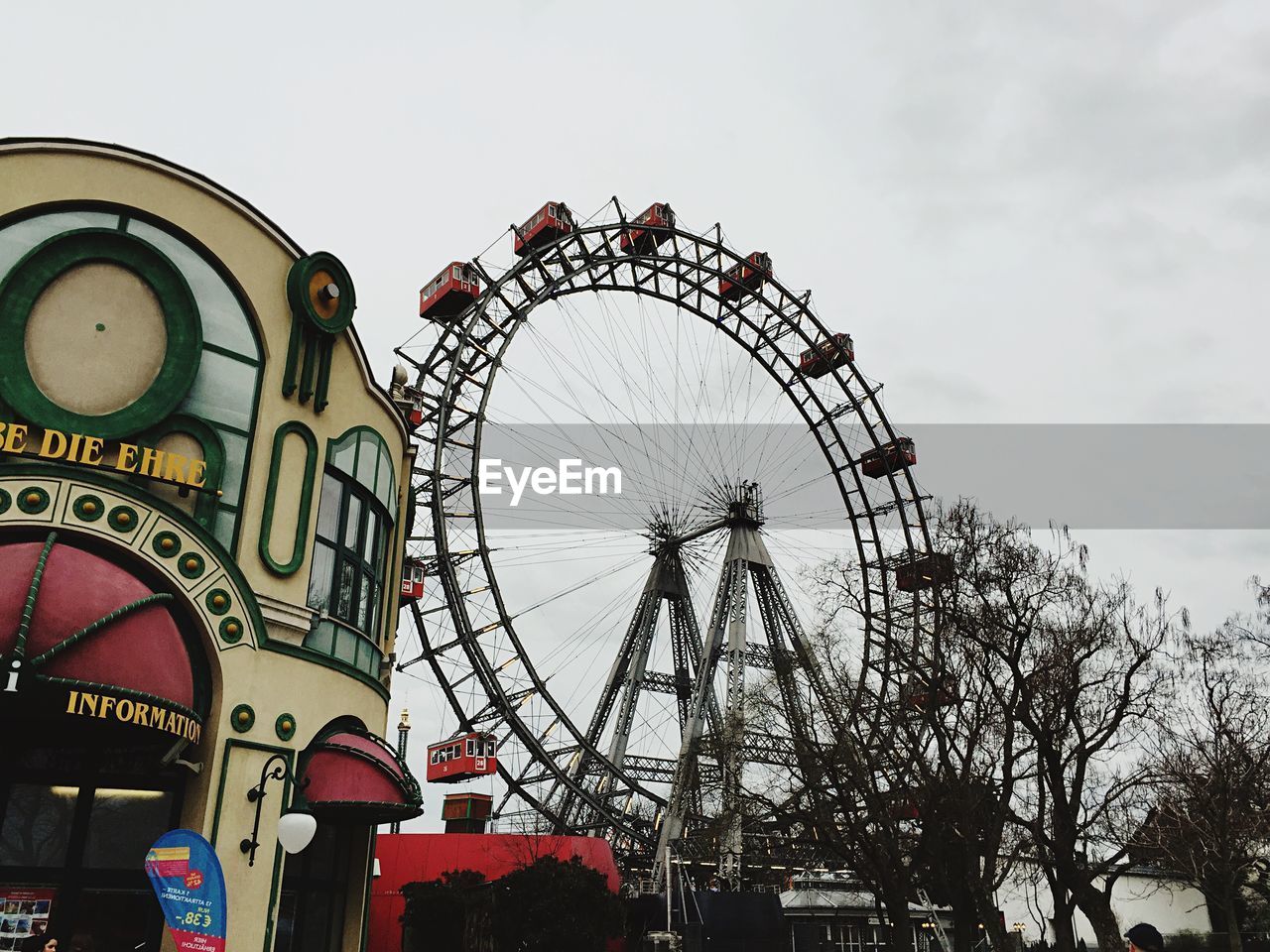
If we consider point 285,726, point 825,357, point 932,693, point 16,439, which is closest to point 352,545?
point 285,726

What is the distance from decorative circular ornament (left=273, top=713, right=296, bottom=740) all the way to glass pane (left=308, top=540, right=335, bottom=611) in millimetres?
1835

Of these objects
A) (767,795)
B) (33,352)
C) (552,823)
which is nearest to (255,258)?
(33,352)

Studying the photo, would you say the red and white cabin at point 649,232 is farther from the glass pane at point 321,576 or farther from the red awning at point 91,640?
the red awning at point 91,640

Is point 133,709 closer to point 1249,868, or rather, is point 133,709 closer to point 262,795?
point 262,795

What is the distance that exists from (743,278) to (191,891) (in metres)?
37.1

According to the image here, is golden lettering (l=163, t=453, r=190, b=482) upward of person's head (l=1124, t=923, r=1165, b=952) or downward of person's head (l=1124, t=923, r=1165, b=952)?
upward

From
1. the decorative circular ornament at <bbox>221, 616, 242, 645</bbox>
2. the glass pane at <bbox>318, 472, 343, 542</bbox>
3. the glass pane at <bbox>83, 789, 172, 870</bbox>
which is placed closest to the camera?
the glass pane at <bbox>83, 789, 172, 870</bbox>

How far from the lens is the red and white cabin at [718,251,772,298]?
44438 mm

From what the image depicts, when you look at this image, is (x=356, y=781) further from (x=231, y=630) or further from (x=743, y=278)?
(x=743, y=278)

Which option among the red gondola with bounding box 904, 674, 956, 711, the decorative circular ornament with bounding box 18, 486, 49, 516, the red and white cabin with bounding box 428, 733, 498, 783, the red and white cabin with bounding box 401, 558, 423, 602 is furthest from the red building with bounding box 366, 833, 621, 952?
the decorative circular ornament with bounding box 18, 486, 49, 516

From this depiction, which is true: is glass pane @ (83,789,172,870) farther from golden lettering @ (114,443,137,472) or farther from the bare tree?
the bare tree

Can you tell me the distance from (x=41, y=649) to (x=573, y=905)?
60.2 feet

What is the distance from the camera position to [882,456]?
151 ft

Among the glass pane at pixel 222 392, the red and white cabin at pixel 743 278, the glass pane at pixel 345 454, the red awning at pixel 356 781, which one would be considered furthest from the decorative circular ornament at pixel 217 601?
the red and white cabin at pixel 743 278
